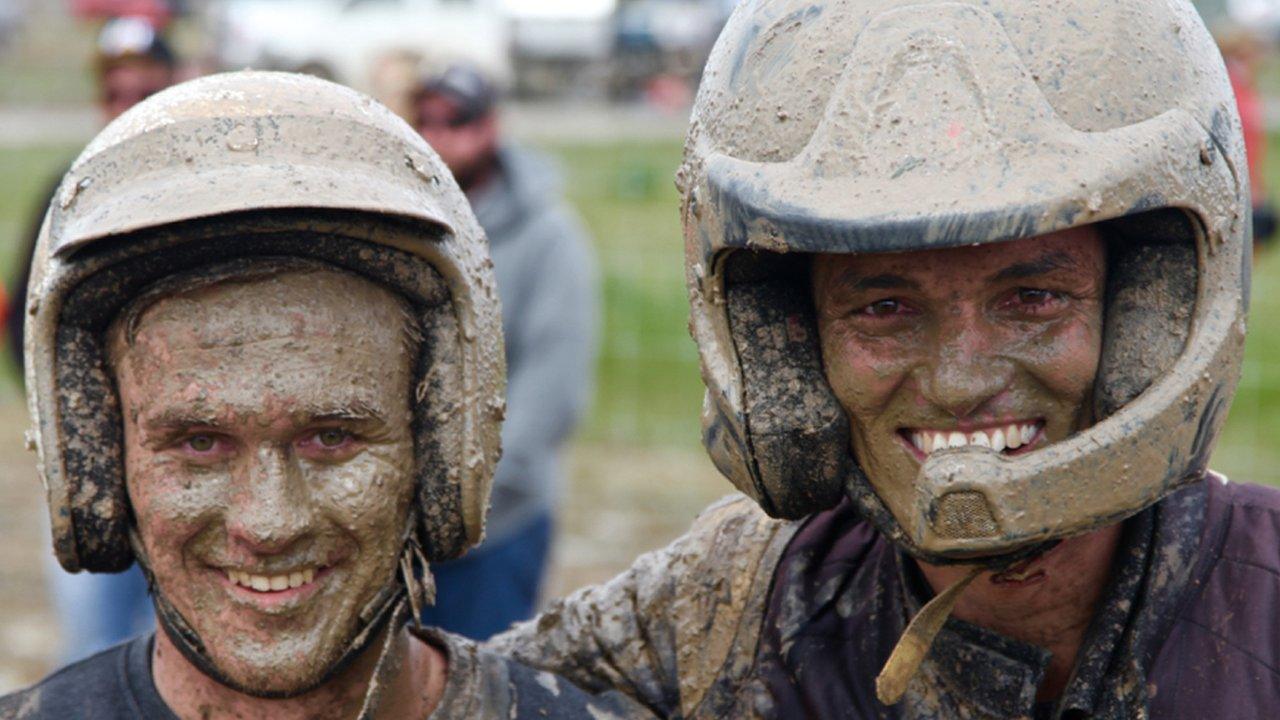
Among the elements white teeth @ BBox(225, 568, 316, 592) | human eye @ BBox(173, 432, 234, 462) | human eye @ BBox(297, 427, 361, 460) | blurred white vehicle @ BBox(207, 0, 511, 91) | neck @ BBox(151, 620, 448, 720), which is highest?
blurred white vehicle @ BBox(207, 0, 511, 91)

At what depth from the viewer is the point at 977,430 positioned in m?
3.02

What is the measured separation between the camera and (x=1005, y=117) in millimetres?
2857

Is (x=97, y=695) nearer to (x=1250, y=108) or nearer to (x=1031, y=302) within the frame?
(x=1031, y=302)

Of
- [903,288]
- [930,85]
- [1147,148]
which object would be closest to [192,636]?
[903,288]

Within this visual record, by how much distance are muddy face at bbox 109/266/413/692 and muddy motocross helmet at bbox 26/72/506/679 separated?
0.06 metres

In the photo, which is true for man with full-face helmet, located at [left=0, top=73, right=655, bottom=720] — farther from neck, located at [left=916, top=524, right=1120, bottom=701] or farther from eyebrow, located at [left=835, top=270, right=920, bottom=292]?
neck, located at [left=916, top=524, right=1120, bottom=701]

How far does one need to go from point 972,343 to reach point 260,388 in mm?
1199

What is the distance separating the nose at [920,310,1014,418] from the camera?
117 inches

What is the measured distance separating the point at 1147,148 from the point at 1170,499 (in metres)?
0.73

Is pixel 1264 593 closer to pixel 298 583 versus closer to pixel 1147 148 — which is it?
pixel 1147 148

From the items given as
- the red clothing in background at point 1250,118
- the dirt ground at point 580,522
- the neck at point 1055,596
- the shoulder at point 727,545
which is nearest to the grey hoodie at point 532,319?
the dirt ground at point 580,522

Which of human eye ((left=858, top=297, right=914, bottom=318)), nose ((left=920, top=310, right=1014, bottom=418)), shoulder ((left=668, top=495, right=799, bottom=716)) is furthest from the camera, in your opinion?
shoulder ((left=668, top=495, right=799, bottom=716))

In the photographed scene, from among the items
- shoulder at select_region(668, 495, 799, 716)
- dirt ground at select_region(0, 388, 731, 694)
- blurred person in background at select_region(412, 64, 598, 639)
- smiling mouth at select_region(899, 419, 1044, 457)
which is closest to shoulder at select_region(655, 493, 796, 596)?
shoulder at select_region(668, 495, 799, 716)

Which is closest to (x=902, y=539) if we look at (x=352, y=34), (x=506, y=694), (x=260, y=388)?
(x=506, y=694)
